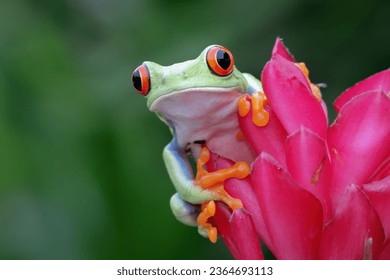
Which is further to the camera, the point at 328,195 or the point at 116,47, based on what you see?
the point at 116,47

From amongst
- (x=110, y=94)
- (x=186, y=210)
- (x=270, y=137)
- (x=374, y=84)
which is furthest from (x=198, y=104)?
(x=110, y=94)

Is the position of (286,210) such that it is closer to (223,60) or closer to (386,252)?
(386,252)

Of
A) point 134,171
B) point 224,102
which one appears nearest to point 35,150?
point 134,171

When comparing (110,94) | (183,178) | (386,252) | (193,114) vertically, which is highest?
(110,94)

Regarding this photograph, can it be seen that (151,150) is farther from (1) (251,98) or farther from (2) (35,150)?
(1) (251,98)

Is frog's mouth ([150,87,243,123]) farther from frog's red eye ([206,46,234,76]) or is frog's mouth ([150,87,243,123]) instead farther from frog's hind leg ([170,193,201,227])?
frog's hind leg ([170,193,201,227])

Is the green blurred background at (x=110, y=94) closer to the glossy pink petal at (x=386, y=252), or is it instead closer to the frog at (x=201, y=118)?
the frog at (x=201, y=118)
